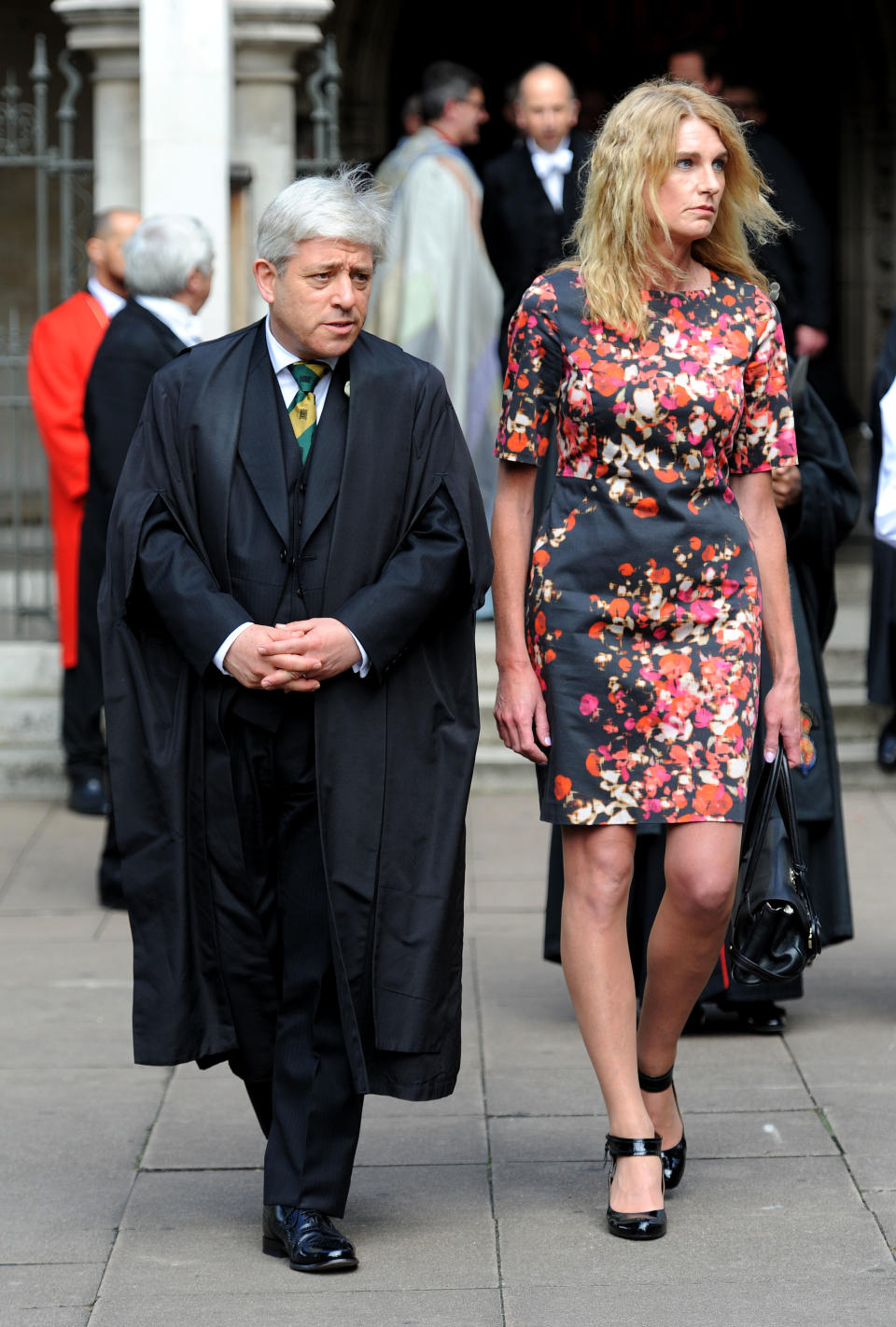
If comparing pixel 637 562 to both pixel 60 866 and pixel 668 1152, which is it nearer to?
pixel 668 1152

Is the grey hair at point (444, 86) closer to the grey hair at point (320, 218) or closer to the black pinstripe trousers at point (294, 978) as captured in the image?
the grey hair at point (320, 218)

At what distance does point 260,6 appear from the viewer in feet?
26.8

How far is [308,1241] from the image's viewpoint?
3.54 metres

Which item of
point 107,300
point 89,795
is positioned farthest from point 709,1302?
point 107,300

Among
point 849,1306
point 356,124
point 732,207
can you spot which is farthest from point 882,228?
point 849,1306

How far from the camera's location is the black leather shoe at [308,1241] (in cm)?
353

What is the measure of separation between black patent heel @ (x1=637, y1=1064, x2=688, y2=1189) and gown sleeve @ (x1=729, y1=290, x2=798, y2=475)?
112 cm

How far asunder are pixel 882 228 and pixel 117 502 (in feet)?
31.0

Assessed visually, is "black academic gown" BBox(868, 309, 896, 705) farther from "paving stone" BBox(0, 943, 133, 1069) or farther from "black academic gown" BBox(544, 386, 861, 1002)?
"paving stone" BBox(0, 943, 133, 1069)

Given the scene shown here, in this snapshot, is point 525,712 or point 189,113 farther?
point 189,113

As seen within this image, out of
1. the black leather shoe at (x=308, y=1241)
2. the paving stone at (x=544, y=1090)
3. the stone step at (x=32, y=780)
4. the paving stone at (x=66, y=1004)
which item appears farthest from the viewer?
the stone step at (x=32, y=780)

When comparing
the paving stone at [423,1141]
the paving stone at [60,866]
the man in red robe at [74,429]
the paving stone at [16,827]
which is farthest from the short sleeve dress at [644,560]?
the man in red robe at [74,429]

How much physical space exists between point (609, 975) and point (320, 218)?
1.40 metres

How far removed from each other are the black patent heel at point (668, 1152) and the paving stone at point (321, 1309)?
0.55 m
